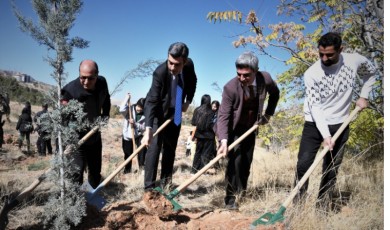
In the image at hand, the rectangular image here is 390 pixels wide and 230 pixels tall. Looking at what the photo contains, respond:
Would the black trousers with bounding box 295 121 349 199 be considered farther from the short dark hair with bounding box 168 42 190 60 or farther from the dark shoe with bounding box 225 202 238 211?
the short dark hair with bounding box 168 42 190 60

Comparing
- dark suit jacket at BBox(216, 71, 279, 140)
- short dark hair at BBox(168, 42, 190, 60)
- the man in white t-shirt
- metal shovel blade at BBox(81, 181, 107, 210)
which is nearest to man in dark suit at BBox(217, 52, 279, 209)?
dark suit jacket at BBox(216, 71, 279, 140)

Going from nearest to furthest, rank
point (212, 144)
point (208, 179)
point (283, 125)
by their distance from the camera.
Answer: point (208, 179) → point (212, 144) → point (283, 125)

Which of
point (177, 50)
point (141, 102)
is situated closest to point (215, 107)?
point (141, 102)

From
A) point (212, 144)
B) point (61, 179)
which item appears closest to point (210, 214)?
point (61, 179)

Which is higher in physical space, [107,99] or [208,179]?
[107,99]

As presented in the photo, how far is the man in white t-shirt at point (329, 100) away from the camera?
3.25m

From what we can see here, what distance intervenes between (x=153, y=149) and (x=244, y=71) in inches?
60.7

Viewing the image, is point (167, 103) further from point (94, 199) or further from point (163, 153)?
point (94, 199)

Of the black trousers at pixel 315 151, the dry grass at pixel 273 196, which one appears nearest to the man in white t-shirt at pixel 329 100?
the black trousers at pixel 315 151

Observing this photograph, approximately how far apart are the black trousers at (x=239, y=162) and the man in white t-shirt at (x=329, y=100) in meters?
0.64

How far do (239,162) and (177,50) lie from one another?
1.59 metres

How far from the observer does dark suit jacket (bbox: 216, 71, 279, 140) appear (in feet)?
11.6

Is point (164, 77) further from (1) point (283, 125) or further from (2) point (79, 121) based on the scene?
(1) point (283, 125)

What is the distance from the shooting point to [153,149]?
3859 millimetres
